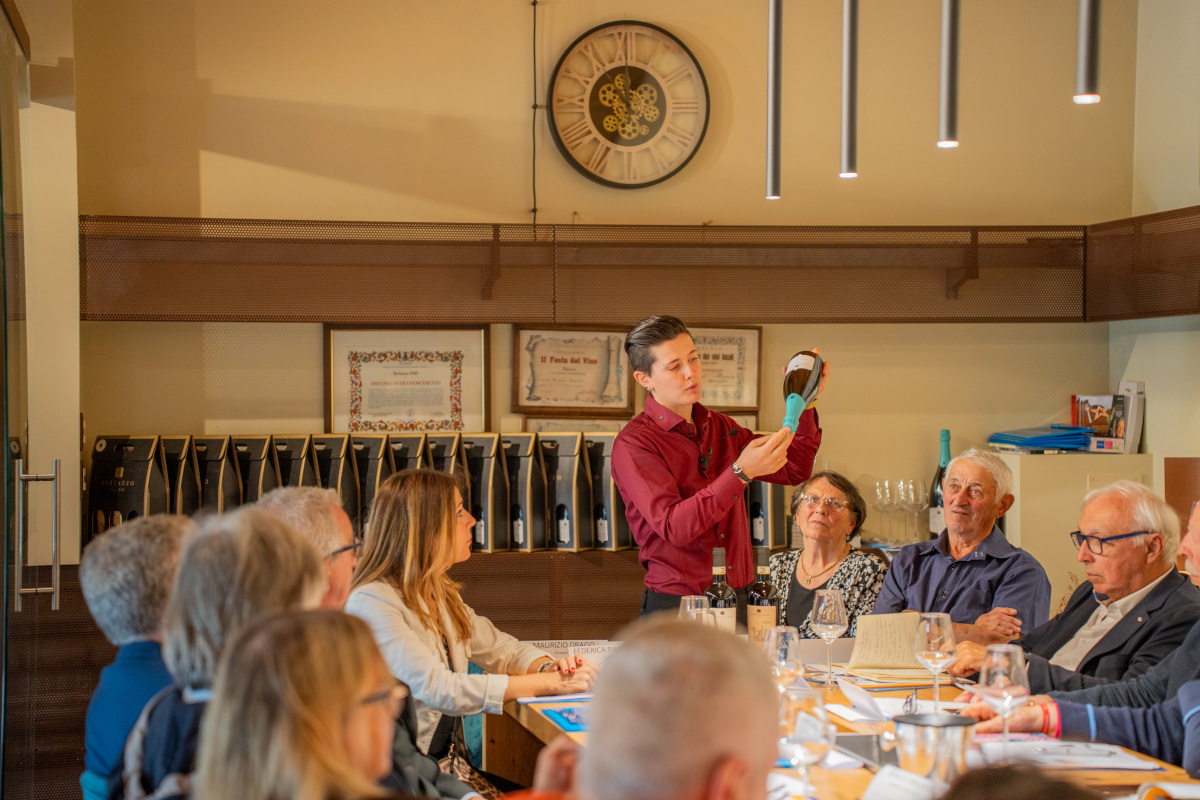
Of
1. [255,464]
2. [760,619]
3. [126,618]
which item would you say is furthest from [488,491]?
[126,618]

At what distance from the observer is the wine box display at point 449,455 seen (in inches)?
162

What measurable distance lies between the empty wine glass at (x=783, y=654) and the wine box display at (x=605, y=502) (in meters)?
2.09

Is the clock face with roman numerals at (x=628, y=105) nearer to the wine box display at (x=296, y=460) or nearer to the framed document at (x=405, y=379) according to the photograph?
the framed document at (x=405, y=379)

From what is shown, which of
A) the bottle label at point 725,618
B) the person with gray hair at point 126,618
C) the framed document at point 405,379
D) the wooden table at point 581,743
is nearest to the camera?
the person with gray hair at point 126,618

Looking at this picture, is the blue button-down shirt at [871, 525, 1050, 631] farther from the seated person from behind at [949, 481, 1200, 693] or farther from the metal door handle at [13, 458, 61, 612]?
the metal door handle at [13, 458, 61, 612]

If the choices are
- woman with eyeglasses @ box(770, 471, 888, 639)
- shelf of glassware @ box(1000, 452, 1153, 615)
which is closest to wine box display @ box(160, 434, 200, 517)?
woman with eyeglasses @ box(770, 471, 888, 639)

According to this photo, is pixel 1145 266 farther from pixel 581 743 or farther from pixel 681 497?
pixel 581 743

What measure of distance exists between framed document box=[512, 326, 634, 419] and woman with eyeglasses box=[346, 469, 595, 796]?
6.03 ft

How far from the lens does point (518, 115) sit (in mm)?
4477

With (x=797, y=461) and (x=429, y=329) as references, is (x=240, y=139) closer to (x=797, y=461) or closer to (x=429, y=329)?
(x=429, y=329)

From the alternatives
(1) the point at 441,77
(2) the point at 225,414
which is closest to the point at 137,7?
(1) the point at 441,77

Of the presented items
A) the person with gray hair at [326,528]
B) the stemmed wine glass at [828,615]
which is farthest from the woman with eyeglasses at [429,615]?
the stemmed wine glass at [828,615]

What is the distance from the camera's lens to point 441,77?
14.5 ft

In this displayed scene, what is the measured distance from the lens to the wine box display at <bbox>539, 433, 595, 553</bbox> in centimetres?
418
